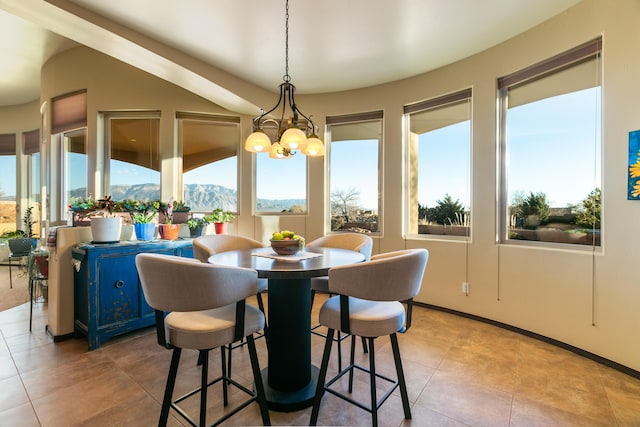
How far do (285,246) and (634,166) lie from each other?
2485 millimetres

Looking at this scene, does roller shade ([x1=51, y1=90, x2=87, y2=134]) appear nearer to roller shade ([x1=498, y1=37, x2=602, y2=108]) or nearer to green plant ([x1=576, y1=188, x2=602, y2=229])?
roller shade ([x1=498, y1=37, x2=602, y2=108])

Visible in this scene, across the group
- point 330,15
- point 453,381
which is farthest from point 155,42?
point 453,381

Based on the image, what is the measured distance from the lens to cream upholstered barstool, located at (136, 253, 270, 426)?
1341mm

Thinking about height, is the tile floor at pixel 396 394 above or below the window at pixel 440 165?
below

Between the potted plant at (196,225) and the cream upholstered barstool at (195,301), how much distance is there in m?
2.07

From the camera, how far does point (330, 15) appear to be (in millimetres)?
2598

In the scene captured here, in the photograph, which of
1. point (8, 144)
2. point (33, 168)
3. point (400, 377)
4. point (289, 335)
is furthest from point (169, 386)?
point (8, 144)

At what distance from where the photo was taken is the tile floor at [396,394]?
173 cm

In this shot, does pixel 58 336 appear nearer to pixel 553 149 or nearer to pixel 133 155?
pixel 133 155

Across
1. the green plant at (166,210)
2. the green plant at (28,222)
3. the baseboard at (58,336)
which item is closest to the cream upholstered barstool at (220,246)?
the green plant at (166,210)

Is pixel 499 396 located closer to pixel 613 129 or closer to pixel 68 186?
pixel 613 129

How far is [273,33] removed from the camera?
2.86m

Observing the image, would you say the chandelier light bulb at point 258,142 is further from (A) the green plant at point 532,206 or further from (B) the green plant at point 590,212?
(B) the green plant at point 590,212

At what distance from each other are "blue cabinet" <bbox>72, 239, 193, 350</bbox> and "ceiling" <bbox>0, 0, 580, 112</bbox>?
1.83 meters
